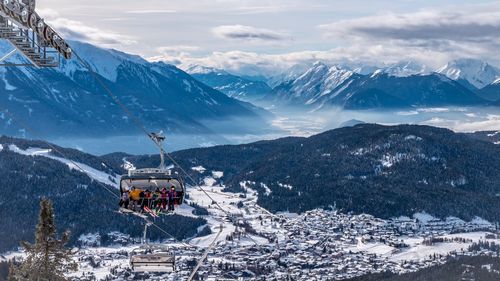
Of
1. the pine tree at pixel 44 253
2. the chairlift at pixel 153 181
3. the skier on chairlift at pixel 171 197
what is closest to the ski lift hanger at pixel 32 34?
the pine tree at pixel 44 253

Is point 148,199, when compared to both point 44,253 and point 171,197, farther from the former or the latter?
point 44,253

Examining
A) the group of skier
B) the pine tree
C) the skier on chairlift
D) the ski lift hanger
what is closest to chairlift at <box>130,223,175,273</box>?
the pine tree

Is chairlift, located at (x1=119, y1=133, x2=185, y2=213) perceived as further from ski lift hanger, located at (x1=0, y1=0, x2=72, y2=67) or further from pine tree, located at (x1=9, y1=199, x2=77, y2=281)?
ski lift hanger, located at (x1=0, y1=0, x2=72, y2=67)

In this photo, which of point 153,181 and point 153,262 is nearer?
point 153,262

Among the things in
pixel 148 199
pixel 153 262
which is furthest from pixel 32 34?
pixel 148 199

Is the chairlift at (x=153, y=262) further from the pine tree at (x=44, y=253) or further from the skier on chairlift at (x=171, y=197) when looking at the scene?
the skier on chairlift at (x=171, y=197)

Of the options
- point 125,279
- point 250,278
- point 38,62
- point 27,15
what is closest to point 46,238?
point 38,62
